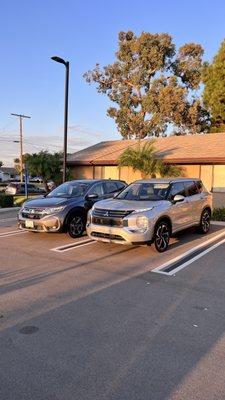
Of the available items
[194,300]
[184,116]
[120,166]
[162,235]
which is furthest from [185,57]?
[194,300]

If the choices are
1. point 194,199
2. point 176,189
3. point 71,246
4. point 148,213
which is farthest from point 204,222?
point 71,246

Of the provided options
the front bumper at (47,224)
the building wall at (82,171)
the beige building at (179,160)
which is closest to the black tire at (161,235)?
the front bumper at (47,224)

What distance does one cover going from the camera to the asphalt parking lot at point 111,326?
345cm

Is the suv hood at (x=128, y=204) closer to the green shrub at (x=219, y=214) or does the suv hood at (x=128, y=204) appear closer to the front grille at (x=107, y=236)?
the front grille at (x=107, y=236)

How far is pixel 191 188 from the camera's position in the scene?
35.6 ft

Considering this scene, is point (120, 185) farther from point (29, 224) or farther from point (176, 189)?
point (29, 224)

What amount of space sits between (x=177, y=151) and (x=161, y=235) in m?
14.3

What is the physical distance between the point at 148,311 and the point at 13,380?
87.5 inches

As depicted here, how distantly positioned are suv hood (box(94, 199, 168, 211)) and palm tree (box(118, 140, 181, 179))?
37.3 ft

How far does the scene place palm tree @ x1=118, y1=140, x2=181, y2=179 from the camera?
20.6 metres

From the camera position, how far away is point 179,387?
11.2 feet

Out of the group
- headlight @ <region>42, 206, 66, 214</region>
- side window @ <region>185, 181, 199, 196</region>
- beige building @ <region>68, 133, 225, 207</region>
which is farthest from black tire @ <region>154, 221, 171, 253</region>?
beige building @ <region>68, 133, 225, 207</region>

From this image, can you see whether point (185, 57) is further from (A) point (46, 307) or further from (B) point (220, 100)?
(A) point (46, 307)

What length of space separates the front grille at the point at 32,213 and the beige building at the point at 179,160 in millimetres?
8577
